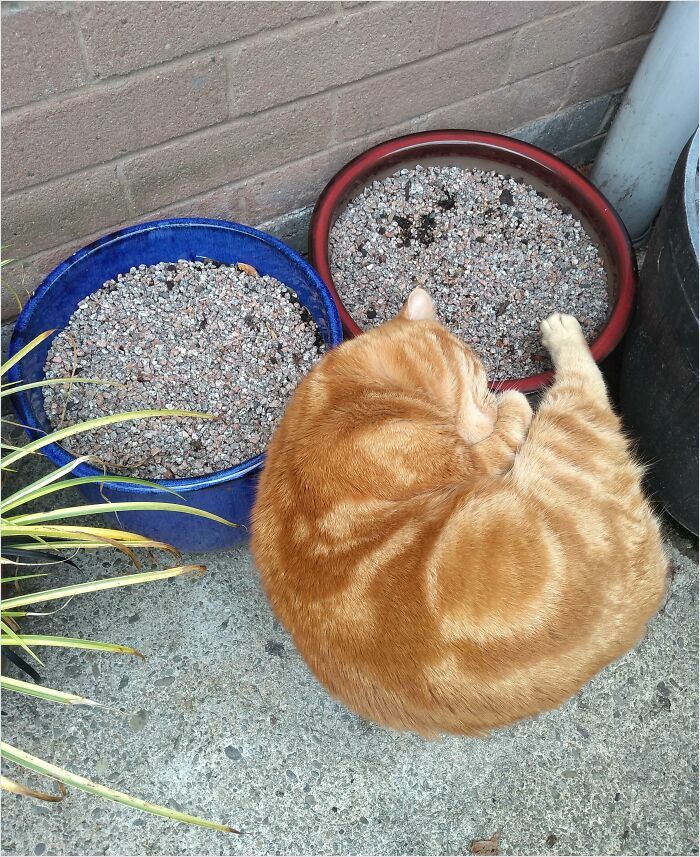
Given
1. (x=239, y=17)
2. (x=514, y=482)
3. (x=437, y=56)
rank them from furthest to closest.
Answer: (x=437, y=56) < (x=239, y=17) < (x=514, y=482)

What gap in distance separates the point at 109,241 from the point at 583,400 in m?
1.26

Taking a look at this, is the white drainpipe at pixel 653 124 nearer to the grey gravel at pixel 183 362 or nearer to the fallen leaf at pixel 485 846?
the grey gravel at pixel 183 362

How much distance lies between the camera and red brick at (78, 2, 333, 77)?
149 centimetres

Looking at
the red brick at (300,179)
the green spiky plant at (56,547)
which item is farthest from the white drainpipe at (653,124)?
Answer: the green spiky plant at (56,547)

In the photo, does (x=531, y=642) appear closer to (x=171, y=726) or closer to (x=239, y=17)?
(x=171, y=726)

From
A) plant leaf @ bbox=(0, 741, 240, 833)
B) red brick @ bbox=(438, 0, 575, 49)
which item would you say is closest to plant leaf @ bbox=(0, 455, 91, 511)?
plant leaf @ bbox=(0, 741, 240, 833)

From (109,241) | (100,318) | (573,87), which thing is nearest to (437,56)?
(573,87)

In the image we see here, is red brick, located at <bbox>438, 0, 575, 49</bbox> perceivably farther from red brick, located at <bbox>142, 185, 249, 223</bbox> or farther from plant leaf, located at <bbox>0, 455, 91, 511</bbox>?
plant leaf, located at <bbox>0, 455, 91, 511</bbox>

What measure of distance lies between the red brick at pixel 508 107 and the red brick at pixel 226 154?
0.43m

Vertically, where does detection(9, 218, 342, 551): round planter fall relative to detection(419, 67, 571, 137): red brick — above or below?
below

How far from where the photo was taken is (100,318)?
190cm

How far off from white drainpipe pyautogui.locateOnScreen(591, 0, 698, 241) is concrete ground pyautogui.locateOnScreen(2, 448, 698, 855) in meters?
1.48

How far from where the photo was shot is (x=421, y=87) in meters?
2.07

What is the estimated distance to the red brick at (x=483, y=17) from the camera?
1918mm
